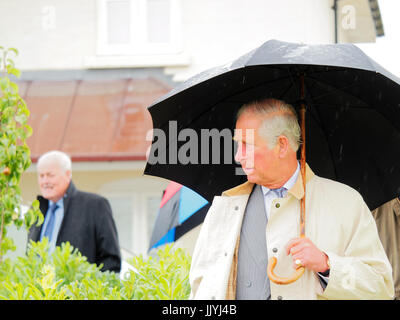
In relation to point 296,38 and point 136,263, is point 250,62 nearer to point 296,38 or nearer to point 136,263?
point 136,263

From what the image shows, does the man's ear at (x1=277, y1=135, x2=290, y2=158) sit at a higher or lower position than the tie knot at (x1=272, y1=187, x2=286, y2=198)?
higher

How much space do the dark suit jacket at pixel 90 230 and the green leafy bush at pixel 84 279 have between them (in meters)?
1.24

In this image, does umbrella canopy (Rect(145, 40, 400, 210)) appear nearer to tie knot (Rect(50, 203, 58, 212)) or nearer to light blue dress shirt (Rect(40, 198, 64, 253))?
light blue dress shirt (Rect(40, 198, 64, 253))

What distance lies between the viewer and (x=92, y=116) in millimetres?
11836

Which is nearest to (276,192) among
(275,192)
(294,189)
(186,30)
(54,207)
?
(275,192)

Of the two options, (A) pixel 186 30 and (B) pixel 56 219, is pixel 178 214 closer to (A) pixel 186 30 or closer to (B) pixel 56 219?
(B) pixel 56 219

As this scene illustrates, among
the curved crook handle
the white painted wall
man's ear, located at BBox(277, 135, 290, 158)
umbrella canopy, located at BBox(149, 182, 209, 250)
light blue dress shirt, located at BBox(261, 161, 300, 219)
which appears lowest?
the curved crook handle

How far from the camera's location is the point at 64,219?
6414 mm

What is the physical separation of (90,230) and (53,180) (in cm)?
63

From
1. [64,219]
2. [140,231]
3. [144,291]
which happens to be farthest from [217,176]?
[140,231]

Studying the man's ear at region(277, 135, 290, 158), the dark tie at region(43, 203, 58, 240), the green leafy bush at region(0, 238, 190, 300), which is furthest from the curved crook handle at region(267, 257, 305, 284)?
the dark tie at region(43, 203, 58, 240)

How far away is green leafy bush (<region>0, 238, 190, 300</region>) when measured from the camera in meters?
3.70

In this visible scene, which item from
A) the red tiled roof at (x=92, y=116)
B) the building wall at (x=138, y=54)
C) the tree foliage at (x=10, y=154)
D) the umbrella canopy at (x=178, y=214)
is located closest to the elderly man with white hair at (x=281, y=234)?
the tree foliage at (x=10, y=154)

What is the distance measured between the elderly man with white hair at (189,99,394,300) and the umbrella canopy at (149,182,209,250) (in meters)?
3.23
